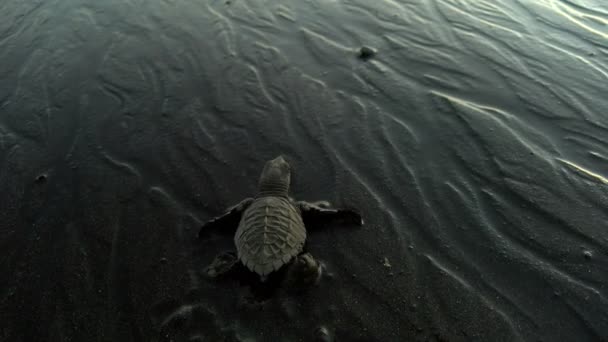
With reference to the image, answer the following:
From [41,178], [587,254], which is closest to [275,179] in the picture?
[41,178]

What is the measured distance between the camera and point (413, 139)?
17.0ft

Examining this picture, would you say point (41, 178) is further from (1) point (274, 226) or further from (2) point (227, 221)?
(1) point (274, 226)

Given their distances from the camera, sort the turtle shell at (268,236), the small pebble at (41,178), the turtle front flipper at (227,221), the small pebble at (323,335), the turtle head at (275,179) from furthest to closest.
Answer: the small pebble at (41,178), the turtle head at (275,179), the turtle front flipper at (227,221), the turtle shell at (268,236), the small pebble at (323,335)

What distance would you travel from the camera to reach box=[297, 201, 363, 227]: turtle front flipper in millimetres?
4230

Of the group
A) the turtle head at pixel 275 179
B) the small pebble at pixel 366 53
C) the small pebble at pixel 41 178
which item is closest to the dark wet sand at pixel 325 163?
the small pebble at pixel 41 178

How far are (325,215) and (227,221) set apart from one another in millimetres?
1093

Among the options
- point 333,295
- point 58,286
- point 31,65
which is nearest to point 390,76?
point 333,295

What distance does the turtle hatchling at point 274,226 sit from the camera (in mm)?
3527

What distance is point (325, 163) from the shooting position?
4.97 m

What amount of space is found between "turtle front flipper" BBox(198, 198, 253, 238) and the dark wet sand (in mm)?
173

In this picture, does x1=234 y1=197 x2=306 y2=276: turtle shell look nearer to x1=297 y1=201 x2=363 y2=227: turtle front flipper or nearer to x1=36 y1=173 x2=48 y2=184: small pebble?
x1=297 y1=201 x2=363 y2=227: turtle front flipper

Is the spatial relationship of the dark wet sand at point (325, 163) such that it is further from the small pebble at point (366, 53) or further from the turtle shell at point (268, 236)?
the turtle shell at point (268, 236)

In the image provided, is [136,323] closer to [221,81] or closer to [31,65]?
[221,81]

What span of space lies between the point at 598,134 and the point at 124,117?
22.0ft
